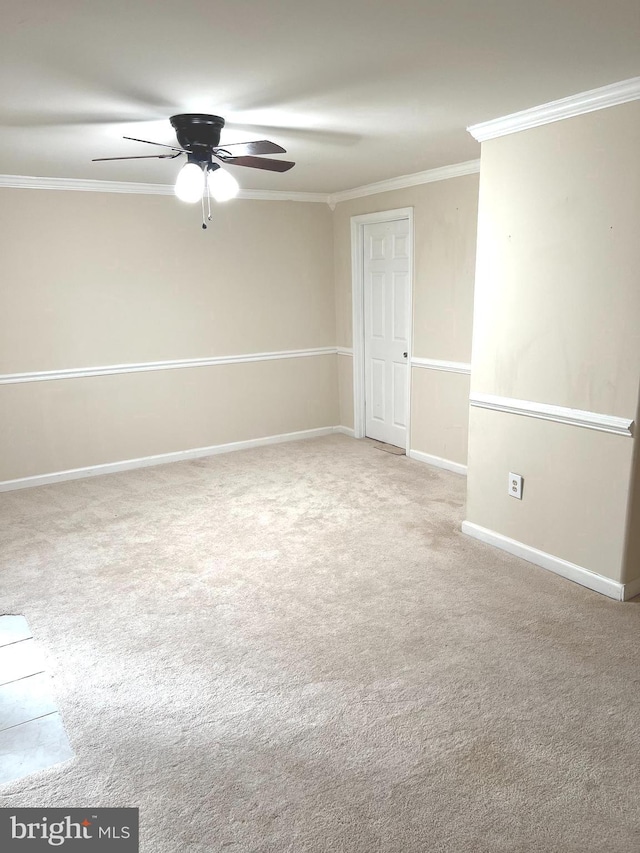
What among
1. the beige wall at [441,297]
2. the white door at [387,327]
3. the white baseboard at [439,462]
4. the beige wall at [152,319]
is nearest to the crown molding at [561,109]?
the beige wall at [441,297]

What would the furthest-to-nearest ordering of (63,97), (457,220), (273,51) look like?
(457,220), (63,97), (273,51)

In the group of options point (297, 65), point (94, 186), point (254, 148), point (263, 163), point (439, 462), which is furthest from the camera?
point (439, 462)

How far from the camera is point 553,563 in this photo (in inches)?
130

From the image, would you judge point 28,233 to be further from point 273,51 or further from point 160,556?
point 273,51

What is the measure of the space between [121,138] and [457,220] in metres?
2.41

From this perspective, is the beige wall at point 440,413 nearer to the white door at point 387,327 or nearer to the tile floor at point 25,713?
the white door at point 387,327

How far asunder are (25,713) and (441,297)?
381 cm

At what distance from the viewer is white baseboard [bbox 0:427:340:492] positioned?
4844 mm

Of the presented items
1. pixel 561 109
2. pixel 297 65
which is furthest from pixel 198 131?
pixel 561 109

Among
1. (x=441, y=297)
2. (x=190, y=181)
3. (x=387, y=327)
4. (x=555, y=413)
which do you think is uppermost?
(x=190, y=181)

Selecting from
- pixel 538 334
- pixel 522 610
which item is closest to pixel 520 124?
pixel 538 334

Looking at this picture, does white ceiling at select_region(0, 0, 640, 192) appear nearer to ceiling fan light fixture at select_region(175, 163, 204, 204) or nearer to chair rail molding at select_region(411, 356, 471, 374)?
ceiling fan light fixture at select_region(175, 163, 204, 204)

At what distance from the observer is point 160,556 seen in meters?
3.64

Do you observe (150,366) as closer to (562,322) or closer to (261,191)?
(261,191)
